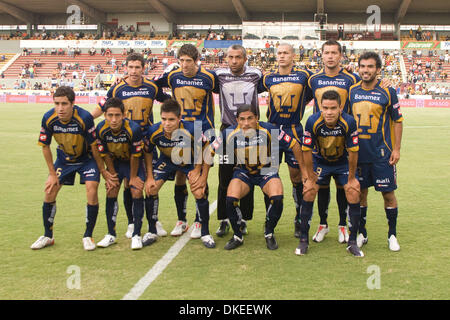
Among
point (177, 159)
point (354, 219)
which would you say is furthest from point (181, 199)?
point (354, 219)

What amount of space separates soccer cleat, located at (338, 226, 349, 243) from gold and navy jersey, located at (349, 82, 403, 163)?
0.90 meters

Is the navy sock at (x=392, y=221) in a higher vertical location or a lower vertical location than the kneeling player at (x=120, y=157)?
lower

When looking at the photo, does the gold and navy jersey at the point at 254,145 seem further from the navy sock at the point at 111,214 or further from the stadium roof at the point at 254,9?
the stadium roof at the point at 254,9

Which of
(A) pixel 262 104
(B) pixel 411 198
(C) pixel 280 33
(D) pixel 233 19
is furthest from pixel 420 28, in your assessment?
(B) pixel 411 198

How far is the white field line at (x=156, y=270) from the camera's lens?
406cm

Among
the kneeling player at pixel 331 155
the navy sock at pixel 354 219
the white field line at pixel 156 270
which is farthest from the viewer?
the navy sock at pixel 354 219

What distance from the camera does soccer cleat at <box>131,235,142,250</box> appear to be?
17.3 feet

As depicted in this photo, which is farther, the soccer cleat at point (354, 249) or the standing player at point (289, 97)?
the standing player at point (289, 97)

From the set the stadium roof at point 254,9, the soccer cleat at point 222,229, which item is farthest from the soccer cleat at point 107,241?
the stadium roof at point 254,9

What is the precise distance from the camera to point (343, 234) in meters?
5.64

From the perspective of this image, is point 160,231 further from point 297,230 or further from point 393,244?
point 393,244

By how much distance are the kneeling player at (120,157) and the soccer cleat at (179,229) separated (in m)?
0.35

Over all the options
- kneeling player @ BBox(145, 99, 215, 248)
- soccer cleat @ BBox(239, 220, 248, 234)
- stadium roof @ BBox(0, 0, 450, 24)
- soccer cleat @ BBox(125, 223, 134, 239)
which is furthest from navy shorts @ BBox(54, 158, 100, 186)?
stadium roof @ BBox(0, 0, 450, 24)

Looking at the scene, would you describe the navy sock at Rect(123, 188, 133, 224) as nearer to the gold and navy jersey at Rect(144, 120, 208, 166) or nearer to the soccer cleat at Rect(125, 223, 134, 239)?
the soccer cleat at Rect(125, 223, 134, 239)
